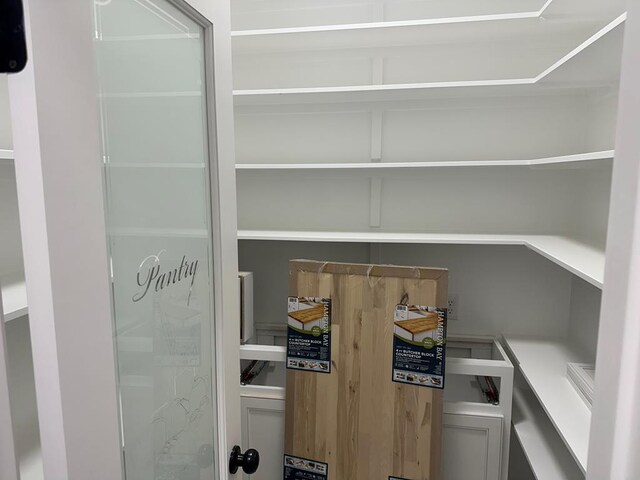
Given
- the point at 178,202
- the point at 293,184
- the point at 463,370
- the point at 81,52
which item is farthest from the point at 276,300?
the point at 81,52

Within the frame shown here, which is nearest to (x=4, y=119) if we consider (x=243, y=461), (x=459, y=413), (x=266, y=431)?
(x=243, y=461)

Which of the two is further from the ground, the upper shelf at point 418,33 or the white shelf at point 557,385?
the upper shelf at point 418,33

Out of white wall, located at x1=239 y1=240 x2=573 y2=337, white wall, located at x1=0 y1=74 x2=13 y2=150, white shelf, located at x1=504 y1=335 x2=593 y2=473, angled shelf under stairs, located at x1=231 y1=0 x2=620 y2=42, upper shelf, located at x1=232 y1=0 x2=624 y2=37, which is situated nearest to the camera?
white wall, located at x1=0 y1=74 x2=13 y2=150

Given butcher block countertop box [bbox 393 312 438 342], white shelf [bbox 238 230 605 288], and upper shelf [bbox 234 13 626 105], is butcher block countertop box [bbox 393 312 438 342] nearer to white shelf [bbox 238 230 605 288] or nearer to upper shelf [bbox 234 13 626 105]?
white shelf [bbox 238 230 605 288]

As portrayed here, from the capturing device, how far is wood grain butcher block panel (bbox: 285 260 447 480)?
166 cm

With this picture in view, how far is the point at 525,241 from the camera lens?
69.7 inches

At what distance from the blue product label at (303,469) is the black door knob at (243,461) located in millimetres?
877

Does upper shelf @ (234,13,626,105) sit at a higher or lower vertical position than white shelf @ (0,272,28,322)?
higher

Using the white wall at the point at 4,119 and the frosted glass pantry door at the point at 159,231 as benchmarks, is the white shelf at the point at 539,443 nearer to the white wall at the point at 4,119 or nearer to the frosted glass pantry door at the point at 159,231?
the frosted glass pantry door at the point at 159,231

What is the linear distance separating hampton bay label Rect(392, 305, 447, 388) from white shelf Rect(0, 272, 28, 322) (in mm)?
1278

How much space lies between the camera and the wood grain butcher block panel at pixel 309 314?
1.79m

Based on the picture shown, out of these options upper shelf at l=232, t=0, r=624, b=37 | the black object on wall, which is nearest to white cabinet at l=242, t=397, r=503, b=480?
upper shelf at l=232, t=0, r=624, b=37

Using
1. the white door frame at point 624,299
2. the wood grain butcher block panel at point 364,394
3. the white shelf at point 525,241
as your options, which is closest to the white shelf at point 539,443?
the wood grain butcher block panel at point 364,394

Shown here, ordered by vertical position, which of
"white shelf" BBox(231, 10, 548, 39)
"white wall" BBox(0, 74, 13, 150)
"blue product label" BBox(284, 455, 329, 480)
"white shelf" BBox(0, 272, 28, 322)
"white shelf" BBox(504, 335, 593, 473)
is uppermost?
"white shelf" BBox(231, 10, 548, 39)
